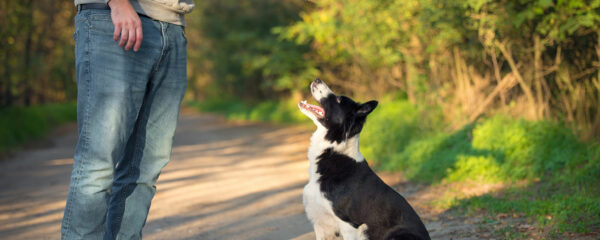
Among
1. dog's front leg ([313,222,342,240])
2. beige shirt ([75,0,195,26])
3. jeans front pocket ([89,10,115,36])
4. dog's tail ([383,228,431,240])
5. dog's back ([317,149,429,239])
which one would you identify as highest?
beige shirt ([75,0,195,26])

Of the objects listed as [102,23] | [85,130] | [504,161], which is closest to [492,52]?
[504,161]

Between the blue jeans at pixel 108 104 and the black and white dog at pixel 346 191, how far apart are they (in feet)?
4.17

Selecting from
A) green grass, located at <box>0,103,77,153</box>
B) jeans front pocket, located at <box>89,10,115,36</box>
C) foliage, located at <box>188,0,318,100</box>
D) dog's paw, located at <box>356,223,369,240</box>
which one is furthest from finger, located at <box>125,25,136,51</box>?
foliage, located at <box>188,0,318,100</box>

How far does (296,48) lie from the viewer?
17.4 meters

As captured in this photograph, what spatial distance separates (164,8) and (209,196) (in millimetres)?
4123

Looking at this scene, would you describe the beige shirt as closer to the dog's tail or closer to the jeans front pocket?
the jeans front pocket

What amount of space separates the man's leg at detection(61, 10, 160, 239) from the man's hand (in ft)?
0.20

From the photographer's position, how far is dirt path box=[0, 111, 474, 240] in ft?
16.3

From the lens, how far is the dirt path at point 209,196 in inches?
196

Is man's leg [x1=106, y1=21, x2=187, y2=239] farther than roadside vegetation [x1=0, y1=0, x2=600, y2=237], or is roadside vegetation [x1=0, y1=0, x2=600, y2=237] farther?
roadside vegetation [x1=0, y1=0, x2=600, y2=237]

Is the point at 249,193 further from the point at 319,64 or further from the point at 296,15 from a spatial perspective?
the point at 296,15

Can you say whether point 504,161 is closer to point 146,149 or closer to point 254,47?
point 146,149

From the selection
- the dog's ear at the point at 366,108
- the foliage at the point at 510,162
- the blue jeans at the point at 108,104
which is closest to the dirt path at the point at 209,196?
the foliage at the point at 510,162

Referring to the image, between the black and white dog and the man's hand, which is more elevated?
the man's hand
